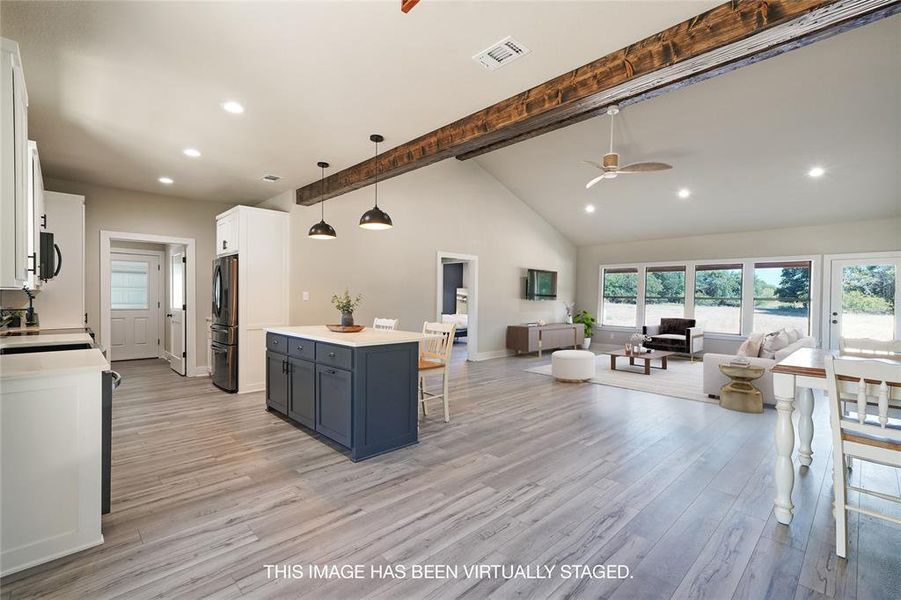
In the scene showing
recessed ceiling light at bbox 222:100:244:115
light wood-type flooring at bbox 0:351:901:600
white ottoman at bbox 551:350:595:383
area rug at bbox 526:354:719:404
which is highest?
recessed ceiling light at bbox 222:100:244:115

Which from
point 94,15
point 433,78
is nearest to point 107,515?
point 94,15

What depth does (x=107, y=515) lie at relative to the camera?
229cm

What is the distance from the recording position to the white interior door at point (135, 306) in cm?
745

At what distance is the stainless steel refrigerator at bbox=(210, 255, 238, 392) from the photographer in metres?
5.06

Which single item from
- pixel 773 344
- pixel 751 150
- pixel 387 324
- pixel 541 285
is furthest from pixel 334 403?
pixel 541 285

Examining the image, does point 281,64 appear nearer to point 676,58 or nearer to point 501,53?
point 501,53

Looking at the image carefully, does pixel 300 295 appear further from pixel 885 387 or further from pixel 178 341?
pixel 885 387

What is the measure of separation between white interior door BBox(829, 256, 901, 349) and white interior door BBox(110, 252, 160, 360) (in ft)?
40.7

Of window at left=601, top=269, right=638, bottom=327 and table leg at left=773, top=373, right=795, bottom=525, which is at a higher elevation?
window at left=601, top=269, right=638, bottom=327

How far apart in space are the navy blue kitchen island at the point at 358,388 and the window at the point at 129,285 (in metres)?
6.08

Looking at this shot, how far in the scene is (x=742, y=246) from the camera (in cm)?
825

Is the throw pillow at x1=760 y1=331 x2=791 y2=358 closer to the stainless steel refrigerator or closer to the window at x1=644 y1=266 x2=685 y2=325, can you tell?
the window at x1=644 y1=266 x2=685 y2=325

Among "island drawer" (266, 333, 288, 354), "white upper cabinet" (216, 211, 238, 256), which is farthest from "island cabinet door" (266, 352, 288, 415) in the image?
"white upper cabinet" (216, 211, 238, 256)

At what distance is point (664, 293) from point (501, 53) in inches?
329
